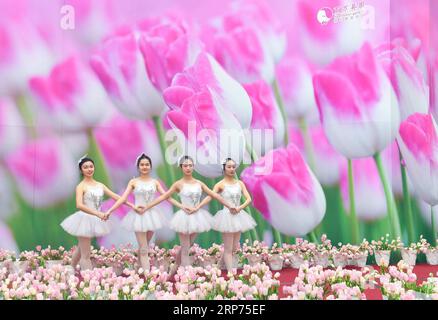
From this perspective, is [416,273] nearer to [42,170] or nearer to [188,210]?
[188,210]

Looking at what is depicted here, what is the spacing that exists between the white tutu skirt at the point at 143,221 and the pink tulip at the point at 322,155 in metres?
1.88

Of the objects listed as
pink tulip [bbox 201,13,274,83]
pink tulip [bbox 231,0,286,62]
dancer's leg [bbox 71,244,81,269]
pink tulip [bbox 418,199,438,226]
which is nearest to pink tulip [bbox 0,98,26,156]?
dancer's leg [bbox 71,244,81,269]

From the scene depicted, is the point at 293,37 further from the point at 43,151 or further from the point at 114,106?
the point at 43,151

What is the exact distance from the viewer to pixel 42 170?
6.17 m

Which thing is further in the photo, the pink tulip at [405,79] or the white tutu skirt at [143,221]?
the pink tulip at [405,79]

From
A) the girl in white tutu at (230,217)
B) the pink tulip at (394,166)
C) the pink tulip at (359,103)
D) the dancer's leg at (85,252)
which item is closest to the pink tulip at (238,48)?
the pink tulip at (359,103)

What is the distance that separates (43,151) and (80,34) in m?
1.37

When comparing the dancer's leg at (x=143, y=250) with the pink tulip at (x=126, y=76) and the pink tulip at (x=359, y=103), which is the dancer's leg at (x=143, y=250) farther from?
the pink tulip at (x=359, y=103)

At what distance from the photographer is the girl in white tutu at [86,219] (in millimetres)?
5383

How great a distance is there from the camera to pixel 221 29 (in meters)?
6.36

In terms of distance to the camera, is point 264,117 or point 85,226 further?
point 264,117

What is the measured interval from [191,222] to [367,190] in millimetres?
2191

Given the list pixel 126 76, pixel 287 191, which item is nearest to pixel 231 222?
pixel 287 191
